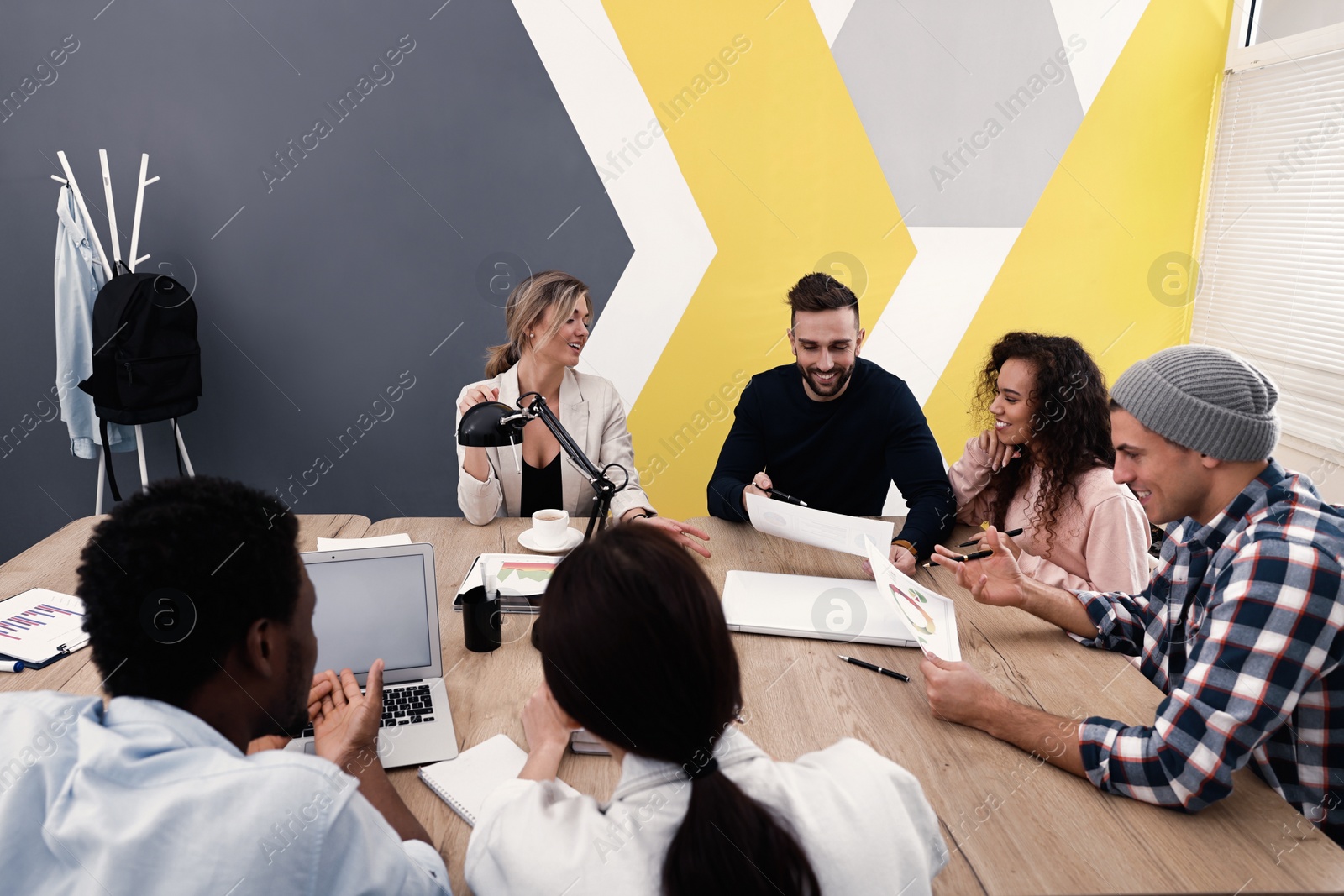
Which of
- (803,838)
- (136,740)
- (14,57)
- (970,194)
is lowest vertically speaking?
(803,838)

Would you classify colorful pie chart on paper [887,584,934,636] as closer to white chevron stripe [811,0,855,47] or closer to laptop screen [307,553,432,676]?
laptop screen [307,553,432,676]

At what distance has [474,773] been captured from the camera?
124cm

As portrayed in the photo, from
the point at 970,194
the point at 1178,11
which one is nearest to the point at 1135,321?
the point at 970,194

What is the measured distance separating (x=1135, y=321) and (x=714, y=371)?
6.07 feet

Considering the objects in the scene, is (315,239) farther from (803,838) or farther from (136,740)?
(803,838)

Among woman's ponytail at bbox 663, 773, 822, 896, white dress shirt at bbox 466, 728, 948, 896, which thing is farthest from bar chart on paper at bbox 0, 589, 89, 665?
woman's ponytail at bbox 663, 773, 822, 896

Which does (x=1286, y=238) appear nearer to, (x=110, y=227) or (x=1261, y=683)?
(x=1261, y=683)

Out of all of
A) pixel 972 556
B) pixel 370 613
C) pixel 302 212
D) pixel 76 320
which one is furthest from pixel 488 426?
pixel 76 320

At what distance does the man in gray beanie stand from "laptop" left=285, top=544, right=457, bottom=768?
850mm

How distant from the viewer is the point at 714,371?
3473 millimetres

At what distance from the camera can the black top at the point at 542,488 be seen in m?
2.50

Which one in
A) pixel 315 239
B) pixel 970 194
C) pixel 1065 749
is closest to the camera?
pixel 1065 749

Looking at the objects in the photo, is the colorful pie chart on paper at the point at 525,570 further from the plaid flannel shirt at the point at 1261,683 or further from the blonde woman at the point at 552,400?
the plaid flannel shirt at the point at 1261,683

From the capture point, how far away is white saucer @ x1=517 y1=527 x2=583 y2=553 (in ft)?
6.62
